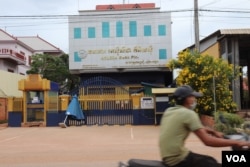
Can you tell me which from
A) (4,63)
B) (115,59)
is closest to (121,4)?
(115,59)

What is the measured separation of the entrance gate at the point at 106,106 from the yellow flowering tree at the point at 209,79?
5.03 meters

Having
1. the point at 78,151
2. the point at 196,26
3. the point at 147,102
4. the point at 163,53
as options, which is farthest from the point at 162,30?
the point at 78,151

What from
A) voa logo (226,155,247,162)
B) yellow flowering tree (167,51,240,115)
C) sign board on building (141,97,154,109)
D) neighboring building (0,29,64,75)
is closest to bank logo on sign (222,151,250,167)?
voa logo (226,155,247,162)

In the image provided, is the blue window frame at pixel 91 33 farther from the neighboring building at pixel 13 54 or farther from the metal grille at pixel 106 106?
the metal grille at pixel 106 106

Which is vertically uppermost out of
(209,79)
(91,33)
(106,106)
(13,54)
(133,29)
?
(133,29)

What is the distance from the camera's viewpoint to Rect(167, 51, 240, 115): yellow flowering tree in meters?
21.0

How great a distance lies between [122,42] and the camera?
3866 cm

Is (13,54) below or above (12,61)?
above

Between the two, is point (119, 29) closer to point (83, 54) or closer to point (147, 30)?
point (147, 30)

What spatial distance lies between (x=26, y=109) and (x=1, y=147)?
1052 centimetres

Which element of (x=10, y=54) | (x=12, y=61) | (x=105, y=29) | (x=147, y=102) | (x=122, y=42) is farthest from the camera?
(x=12, y=61)

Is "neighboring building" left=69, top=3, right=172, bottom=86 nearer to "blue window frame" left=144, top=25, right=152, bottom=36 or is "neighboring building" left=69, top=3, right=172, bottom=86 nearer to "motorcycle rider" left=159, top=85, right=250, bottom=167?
"blue window frame" left=144, top=25, right=152, bottom=36

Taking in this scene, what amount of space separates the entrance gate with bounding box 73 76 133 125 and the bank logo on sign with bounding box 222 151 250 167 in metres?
21.1

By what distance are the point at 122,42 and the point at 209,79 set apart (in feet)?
60.5
